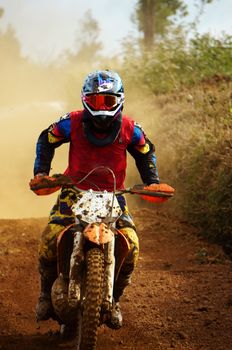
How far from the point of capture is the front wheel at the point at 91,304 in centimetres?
407

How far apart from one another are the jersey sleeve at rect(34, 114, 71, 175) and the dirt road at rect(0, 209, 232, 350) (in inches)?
59.6

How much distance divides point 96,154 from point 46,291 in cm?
122

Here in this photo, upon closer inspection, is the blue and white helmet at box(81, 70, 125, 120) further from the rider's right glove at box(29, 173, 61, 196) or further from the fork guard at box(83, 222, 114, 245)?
the fork guard at box(83, 222, 114, 245)

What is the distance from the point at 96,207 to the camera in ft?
14.7

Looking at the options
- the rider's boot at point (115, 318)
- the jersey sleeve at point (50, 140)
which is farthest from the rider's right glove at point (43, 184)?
the rider's boot at point (115, 318)

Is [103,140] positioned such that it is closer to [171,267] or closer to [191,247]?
[171,267]

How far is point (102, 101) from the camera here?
486 centimetres

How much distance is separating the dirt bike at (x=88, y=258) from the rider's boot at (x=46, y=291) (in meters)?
0.33

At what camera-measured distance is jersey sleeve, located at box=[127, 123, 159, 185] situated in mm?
5184

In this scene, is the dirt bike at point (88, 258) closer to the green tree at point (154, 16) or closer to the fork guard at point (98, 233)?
the fork guard at point (98, 233)

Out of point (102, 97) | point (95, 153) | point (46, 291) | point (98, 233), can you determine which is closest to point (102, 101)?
point (102, 97)

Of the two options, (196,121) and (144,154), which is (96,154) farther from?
(196,121)

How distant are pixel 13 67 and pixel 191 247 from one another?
34.6 meters

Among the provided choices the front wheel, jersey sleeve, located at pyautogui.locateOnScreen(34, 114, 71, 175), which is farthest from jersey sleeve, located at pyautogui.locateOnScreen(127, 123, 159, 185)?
the front wheel
